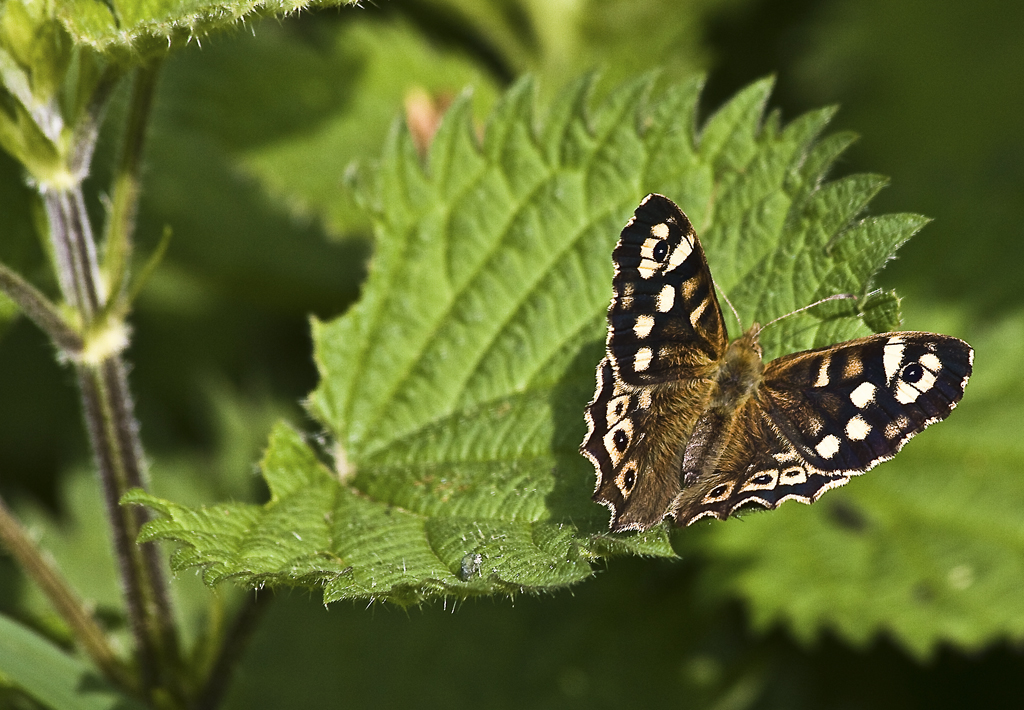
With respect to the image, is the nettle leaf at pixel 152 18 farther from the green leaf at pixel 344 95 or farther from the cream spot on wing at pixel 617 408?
the green leaf at pixel 344 95

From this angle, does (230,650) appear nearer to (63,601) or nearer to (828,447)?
(63,601)

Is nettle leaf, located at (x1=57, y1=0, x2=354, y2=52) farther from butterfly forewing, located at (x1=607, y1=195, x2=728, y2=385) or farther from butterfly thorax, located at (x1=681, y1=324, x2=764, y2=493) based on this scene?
butterfly thorax, located at (x1=681, y1=324, x2=764, y2=493)

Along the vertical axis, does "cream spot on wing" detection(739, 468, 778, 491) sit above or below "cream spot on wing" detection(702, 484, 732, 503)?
above

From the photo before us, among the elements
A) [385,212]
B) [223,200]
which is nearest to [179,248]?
[223,200]

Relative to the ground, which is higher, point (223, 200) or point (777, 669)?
point (223, 200)

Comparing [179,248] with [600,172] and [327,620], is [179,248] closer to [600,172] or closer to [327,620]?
[327,620]

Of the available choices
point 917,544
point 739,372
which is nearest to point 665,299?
point 739,372

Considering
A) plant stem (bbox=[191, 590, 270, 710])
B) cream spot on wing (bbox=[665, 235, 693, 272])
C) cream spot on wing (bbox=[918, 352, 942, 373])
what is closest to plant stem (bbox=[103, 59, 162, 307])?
plant stem (bbox=[191, 590, 270, 710])
